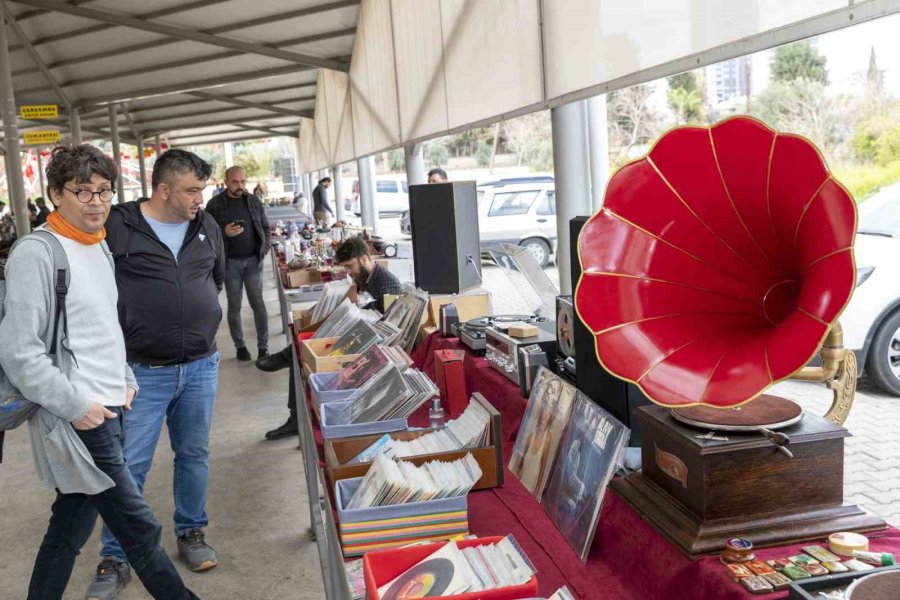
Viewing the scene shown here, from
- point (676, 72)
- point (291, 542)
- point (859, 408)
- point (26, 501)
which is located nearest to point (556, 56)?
point (676, 72)

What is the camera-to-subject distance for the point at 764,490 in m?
1.32

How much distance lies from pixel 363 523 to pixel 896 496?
9.42 feet

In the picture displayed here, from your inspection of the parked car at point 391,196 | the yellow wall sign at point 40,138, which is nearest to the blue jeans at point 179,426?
the yellow wall sign at point 40,138

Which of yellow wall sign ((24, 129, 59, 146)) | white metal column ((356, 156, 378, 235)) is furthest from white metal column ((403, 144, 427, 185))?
yellow wall sign ((24, 129, 59, 146))

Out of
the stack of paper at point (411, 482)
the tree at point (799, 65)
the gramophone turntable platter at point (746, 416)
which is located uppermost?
the tree at point (799, 65)

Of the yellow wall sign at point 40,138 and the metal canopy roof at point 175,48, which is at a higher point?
the metal canopy roof at point 175,48

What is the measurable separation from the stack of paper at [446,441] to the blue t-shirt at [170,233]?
3.82 ft

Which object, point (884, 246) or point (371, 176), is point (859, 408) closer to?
point (884, 246)

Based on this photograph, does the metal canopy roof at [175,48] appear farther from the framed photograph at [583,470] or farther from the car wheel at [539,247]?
the framed photograph at [583,470]

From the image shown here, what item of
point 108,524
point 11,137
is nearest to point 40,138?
point 11,137

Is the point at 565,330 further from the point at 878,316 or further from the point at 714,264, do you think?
the point at 878,316

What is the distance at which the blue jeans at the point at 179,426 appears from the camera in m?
2.82

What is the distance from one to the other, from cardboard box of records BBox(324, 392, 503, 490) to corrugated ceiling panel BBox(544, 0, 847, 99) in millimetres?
1204

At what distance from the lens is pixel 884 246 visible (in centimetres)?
465
